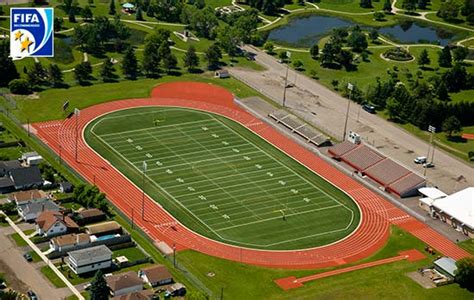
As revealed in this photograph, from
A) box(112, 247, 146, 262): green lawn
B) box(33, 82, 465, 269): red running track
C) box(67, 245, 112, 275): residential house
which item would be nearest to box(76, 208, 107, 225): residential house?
box(33, 82, 465, 269): red running track

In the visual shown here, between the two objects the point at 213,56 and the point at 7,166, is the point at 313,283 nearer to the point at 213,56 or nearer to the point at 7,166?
the point at 7,166

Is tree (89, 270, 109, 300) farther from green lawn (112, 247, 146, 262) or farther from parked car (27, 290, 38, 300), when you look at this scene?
green lawn (112, 247, 146, 262)

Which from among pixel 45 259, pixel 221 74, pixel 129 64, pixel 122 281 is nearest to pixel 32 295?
pixel 45 259

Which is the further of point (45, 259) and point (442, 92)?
point (442, 92)

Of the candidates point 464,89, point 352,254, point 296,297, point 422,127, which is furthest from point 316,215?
point 464,89

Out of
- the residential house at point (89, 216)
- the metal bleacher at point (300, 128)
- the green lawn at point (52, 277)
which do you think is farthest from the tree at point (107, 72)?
the green lawn at point (52, 277)

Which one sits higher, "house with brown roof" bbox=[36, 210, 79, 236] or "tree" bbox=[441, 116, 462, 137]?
"tree" bbox=[441, 116, 462, 137]
